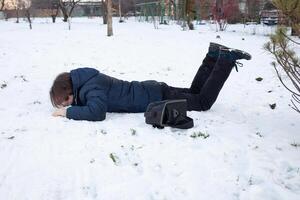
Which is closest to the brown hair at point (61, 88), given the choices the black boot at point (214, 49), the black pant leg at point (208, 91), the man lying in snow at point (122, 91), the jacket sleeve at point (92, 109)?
the man lying in snow at point (122, 91)

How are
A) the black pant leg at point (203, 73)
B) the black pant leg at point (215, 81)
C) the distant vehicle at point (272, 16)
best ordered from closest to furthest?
1. the distant vehicle at point (272, 16)
2. the black pant leg at point (215, 81)
3. the black pant leg at point (203, 73)

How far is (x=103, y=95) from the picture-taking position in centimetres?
456

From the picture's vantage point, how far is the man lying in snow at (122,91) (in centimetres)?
456

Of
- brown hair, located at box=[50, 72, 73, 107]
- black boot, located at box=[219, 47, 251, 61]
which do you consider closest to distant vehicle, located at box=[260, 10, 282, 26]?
black boot, located at box=[219, 47, 251, 61]

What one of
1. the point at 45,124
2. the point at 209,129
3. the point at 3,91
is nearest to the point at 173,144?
the point at 209,129

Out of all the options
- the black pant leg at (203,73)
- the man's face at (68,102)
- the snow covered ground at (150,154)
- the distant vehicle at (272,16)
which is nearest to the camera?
the snow covered ground at (150,154)

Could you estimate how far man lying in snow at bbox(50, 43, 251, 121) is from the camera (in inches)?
180

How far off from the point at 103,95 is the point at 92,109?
189 mm

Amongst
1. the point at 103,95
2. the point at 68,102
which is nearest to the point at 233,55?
the point at 103,95

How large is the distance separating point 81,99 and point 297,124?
237cm

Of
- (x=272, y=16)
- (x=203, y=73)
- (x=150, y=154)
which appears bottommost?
(x=150, y=154)

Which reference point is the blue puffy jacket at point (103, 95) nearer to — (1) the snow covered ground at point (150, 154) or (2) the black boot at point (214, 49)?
(1) the snow covered ground at point (150, 154)

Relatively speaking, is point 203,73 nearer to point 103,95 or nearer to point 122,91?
point 122,91

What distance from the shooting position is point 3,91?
6578 mm
